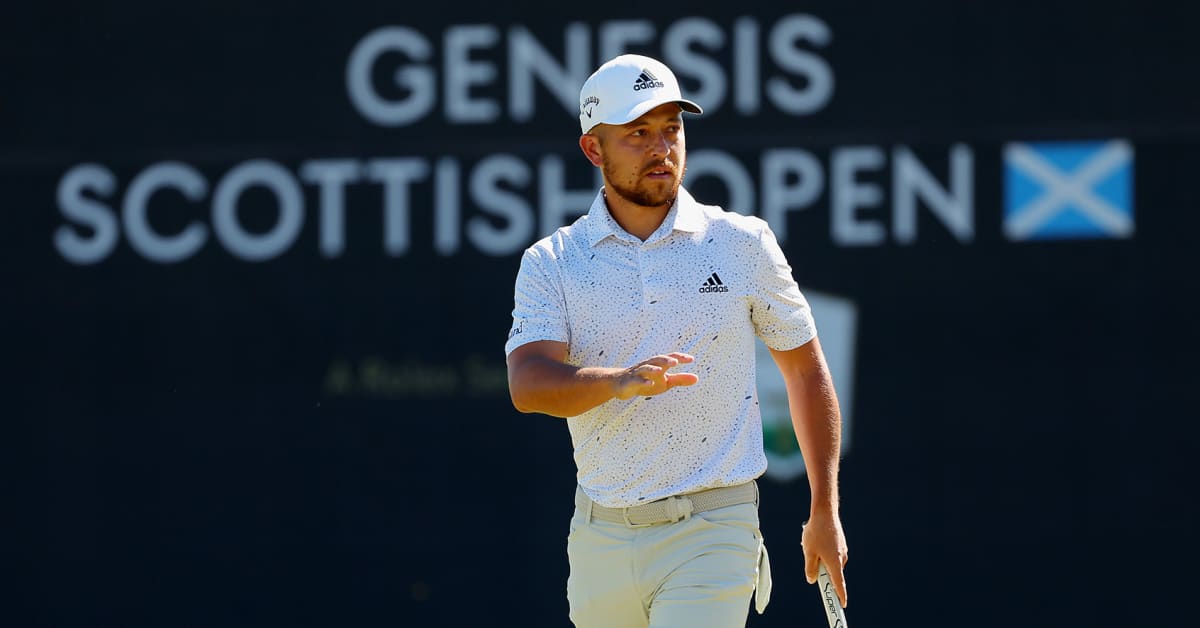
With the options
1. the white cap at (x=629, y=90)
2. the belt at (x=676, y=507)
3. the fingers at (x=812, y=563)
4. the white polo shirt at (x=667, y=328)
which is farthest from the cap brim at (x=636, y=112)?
the fingers at (x=812, y=563)

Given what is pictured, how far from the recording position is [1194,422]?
18.6ft

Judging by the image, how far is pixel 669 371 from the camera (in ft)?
11.0

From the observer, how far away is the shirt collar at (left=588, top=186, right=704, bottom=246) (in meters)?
3.48

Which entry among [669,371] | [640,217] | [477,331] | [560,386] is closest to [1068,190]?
[477,331]

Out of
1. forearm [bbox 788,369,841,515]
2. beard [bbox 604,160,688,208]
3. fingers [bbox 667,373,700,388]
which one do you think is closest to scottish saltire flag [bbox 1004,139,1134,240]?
forearm [bbox 788,369,841,515]

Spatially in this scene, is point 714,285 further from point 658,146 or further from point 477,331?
point 477,331

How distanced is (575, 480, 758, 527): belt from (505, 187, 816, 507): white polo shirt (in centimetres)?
2

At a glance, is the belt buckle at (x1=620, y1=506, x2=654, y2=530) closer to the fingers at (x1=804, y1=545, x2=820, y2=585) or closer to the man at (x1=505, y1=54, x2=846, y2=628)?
the man at (x1=505, y1=54, x2=846, y2=628)

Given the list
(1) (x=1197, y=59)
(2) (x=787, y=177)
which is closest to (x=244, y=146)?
(2) (x=787, y=177)

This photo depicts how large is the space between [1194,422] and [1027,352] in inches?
23.1

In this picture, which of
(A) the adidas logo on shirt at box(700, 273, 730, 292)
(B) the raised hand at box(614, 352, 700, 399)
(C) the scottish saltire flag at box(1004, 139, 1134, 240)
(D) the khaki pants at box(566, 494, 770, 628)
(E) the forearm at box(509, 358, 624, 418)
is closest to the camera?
(B) the raised hand at box(614, 352, 700, 399)

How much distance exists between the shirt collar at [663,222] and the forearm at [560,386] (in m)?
0.32

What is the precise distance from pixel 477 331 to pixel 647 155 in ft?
8.97

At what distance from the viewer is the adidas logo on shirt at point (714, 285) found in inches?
135
